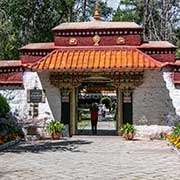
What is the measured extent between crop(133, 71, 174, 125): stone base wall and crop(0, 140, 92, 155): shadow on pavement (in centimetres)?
293

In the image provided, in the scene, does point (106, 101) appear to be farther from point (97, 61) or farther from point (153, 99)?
point (97, 61)

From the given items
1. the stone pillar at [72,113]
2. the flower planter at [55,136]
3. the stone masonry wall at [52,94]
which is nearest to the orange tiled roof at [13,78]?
the stone masonry wall at [52,94]

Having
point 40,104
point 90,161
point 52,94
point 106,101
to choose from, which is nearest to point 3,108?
point 40,104

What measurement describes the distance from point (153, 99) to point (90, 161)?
7.18 m

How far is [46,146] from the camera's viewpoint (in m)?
15.4

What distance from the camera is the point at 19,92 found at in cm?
1872

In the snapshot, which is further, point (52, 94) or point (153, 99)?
point (52, 94)

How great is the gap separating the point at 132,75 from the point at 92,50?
2002 mm

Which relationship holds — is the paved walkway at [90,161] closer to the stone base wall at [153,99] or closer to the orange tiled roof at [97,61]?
the stone base wall at [153,99]

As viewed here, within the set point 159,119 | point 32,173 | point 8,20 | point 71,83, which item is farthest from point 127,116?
point 8,20

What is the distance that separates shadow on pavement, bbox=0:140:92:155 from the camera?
46.3 feet

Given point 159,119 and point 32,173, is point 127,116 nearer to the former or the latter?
point 159,119

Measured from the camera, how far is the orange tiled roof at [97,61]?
1709 centimetres

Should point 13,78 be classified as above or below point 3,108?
above
